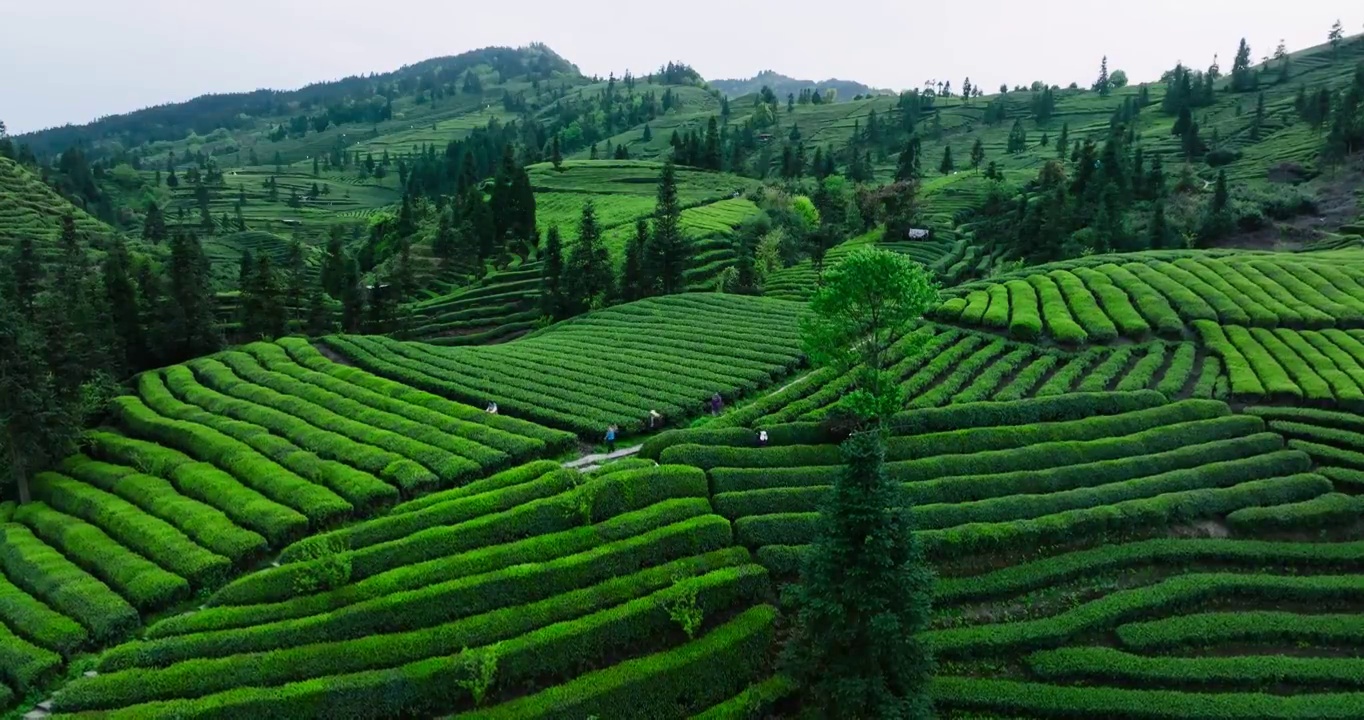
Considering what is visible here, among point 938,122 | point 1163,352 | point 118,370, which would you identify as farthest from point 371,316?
point 938,122

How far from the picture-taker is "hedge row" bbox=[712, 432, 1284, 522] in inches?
1236

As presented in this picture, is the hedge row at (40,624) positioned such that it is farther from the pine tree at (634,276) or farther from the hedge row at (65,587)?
the pine tree at (634,276)

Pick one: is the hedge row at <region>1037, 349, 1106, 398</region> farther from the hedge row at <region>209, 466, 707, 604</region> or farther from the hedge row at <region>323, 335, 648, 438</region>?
the hedge row at <region>323, 335, 648, 438</region>

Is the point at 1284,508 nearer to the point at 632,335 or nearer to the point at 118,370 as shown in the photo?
the point at 632,335

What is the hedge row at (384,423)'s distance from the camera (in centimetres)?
3628

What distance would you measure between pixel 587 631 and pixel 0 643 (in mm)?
19169

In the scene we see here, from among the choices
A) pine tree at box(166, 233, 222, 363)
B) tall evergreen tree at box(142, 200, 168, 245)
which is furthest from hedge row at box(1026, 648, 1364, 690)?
tall evergreen tree at box(142, 200, 168, 245)

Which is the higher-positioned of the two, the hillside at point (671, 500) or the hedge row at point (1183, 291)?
the hedge row at point (1183, 291)

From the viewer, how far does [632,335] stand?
58.9 metres

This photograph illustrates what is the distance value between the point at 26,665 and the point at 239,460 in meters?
12.6

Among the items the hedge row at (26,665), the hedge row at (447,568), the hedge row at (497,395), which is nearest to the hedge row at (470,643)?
the hedge row at (447,568)

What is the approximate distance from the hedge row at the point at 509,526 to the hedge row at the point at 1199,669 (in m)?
14.4

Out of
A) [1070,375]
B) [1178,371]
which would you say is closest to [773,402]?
[1070,375]

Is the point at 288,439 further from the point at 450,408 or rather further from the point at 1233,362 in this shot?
the point at 1233,362
